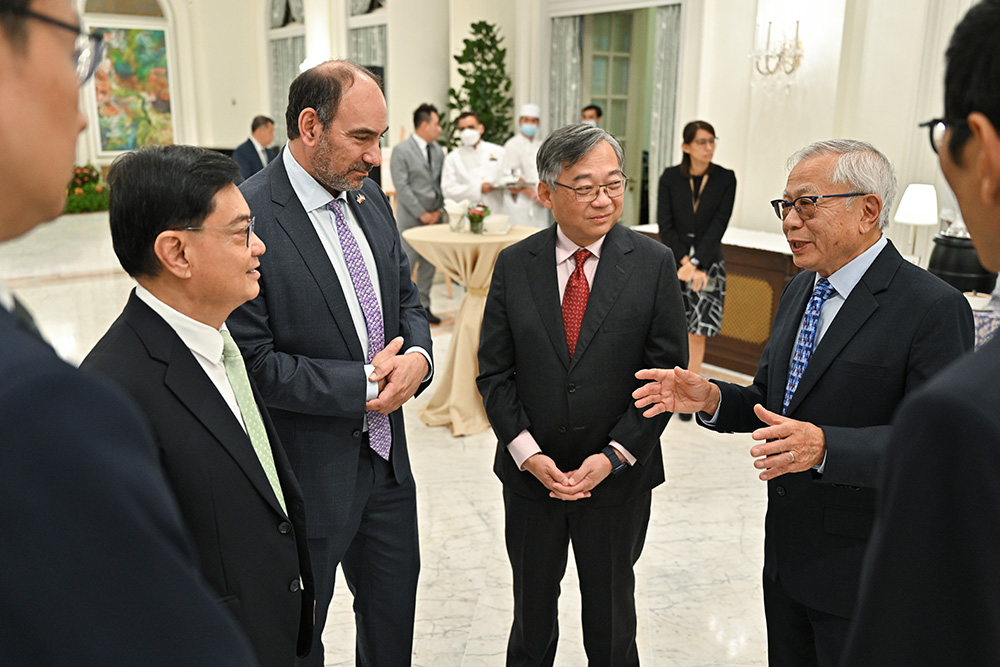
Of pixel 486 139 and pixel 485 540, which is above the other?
pixel 486 139

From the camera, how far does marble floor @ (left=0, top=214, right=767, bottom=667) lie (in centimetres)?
305

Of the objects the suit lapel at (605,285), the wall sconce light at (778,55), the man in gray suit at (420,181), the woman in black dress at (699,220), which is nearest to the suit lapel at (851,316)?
the suit lapel at (605,285)

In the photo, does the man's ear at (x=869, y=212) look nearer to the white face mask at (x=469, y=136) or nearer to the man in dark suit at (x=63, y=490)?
the man in dark suit at (x=63, y=490)

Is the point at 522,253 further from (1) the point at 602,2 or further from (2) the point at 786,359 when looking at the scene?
(1) the point at 602,2

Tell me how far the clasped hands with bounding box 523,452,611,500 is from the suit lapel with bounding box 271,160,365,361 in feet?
2.10

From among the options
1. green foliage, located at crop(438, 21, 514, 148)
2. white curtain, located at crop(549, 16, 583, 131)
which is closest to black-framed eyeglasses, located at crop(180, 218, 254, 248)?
white curtain, located at crop(549, 16, 583, 131)

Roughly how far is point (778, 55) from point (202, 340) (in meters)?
6.16

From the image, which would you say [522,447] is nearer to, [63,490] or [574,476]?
[574,476]

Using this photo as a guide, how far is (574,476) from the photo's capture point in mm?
2283

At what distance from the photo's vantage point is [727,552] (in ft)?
12.3

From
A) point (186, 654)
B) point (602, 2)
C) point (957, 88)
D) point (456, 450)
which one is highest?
→ point (602, 2)

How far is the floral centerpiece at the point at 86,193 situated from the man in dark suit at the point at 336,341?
50.9 feet

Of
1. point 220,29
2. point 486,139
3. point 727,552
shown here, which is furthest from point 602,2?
point 220,29

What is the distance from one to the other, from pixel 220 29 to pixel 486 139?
10.1 meters
